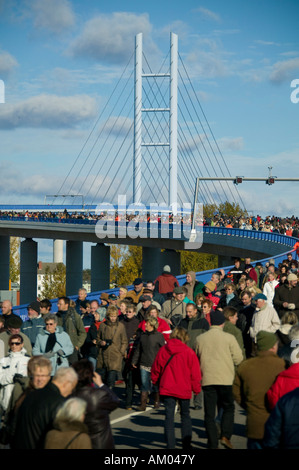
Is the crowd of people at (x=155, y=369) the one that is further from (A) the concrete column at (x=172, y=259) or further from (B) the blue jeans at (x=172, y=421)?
(A) the concrete column at (x=172, y=259)

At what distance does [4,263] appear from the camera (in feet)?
276

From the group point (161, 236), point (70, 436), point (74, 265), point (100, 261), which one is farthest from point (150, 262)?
point (70, 436)

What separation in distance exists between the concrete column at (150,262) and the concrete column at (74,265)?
11090 mm

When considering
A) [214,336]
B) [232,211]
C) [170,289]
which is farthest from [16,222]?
[214,336]

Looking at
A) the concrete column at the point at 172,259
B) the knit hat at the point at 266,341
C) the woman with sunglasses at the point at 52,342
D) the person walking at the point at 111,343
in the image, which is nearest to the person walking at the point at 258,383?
the knit hat at the point at 266,341

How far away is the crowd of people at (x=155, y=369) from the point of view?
5789 mm

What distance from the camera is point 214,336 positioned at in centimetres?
872

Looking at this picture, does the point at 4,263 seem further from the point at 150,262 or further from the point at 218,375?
the point at 218,375

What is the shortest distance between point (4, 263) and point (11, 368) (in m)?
77.4

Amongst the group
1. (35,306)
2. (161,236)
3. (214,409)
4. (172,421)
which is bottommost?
(172,421)

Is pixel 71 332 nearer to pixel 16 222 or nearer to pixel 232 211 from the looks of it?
pixel 16 222

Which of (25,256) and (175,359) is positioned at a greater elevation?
A: (25,256)

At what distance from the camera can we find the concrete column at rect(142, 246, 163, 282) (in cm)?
6328
